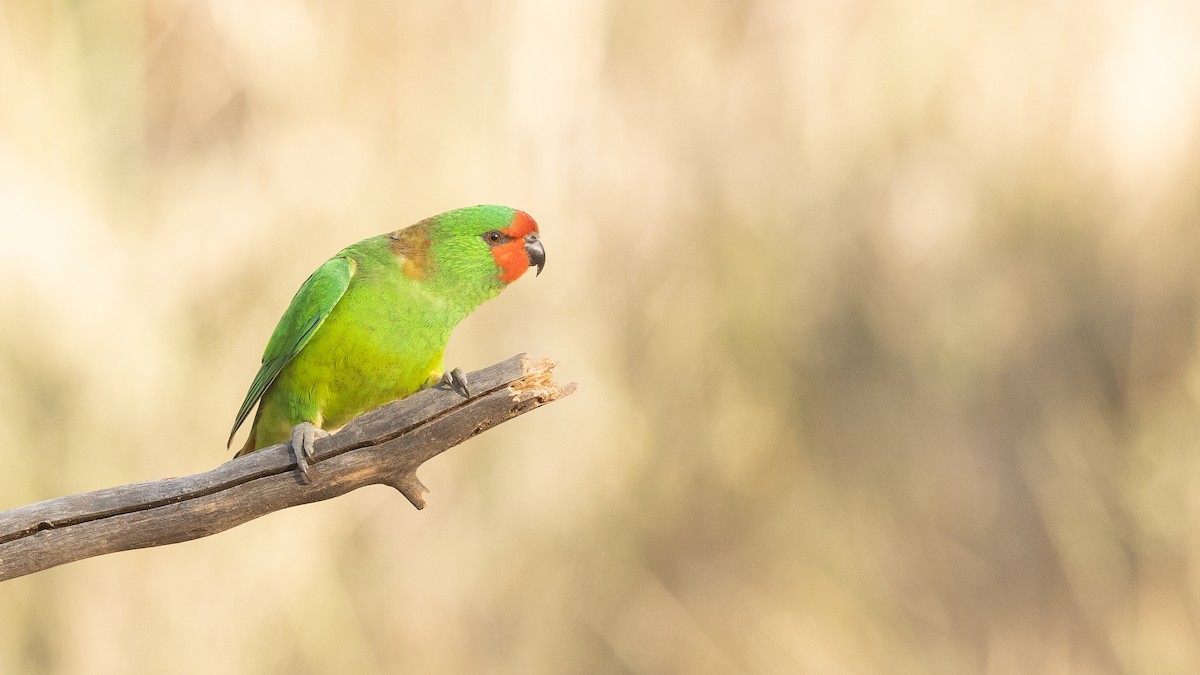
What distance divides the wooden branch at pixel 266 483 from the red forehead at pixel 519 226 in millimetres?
681

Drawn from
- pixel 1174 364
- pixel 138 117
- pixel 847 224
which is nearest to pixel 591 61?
pixel 847 224

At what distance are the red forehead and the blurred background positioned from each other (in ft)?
6.72

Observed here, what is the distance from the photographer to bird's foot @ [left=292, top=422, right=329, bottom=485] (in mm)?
2756

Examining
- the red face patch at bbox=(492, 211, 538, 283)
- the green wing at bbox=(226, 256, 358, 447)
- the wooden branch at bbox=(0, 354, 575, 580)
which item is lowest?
the wooden branch at bbox=(0, 354, 575, 580)

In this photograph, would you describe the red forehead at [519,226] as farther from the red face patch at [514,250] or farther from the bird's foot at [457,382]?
the bird's foot at [457,382]

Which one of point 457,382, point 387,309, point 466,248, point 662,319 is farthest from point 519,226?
point 662,319

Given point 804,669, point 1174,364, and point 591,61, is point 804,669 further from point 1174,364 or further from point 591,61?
point 591,61

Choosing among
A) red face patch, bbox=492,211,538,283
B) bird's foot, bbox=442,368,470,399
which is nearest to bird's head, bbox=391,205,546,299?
red face patch, bbox=492,211,538,283

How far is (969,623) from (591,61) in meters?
3.76

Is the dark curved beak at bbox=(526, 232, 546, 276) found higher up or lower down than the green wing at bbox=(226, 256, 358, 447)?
lower down

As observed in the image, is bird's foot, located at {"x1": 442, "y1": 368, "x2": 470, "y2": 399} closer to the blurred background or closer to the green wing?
the green wing

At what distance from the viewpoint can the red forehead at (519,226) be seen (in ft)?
10.9

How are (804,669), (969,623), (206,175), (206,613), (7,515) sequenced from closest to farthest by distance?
(7,515) → (206,613) → (206,175) → (804,669) → (969,623)

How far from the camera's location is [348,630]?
5328 mm
